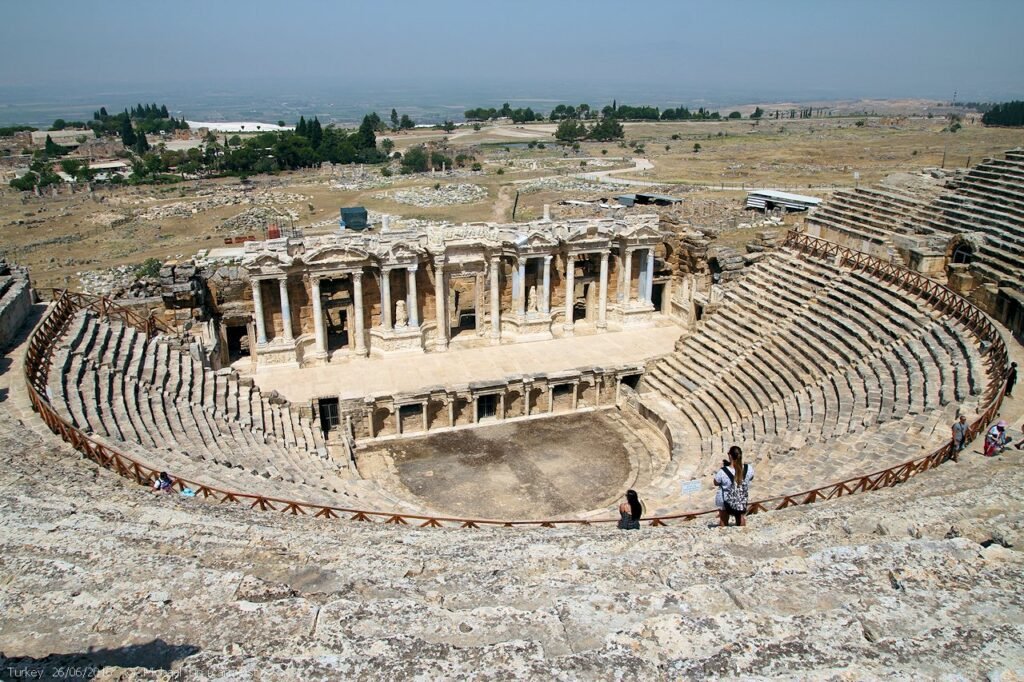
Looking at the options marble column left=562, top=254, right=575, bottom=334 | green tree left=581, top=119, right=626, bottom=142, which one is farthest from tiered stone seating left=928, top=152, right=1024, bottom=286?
green tree left=581, top=119, right=626, bottom=142

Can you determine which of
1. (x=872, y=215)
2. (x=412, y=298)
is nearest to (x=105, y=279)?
(x=412, y=298)

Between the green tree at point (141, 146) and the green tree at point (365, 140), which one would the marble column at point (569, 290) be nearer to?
the green tree at point (365, 140)

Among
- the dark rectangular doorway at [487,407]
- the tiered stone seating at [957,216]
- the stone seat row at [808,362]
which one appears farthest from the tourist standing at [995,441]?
the dark rectangular doorway at [487,407]

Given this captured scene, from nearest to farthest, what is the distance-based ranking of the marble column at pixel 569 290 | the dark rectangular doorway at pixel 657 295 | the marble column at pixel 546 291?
1. the marble column at pixel 546 291
2. the marble column at pixel 569 290
3. the dark rectangular doorway at pixel 657 295

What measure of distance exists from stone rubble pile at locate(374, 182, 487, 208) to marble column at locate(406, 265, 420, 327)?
40779 mm

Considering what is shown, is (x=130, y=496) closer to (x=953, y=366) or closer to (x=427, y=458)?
(x=427, y=458)

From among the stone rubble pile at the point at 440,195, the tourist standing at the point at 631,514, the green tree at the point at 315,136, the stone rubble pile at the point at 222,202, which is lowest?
the stone rubble pile at the point at 222,202

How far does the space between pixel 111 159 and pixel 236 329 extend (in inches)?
4223

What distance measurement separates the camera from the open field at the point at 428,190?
5666cm

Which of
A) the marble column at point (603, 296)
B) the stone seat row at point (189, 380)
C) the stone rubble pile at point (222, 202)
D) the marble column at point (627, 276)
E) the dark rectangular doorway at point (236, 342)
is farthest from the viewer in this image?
the stone rubble pile at point (222, 202)

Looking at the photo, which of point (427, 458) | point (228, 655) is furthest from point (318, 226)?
point (228, 655)

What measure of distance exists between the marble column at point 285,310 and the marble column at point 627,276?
13572mm

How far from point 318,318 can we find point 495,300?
22.5 feet

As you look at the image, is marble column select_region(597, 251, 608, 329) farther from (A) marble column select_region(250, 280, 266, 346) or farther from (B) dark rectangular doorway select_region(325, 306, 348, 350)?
(A) marble column select_region(250, 280, 266, 346)
